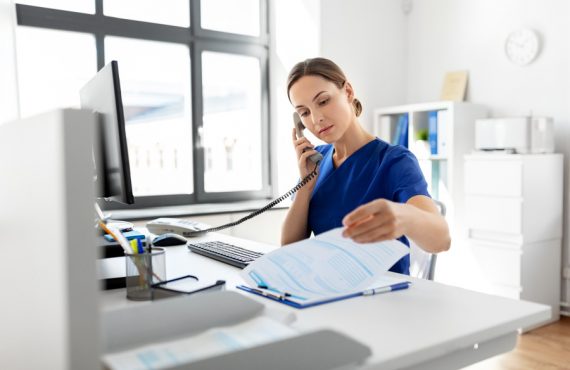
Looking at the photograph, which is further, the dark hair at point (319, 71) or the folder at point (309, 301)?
the dark hair at point (319, 71)

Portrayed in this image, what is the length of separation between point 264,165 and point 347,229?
3.12m

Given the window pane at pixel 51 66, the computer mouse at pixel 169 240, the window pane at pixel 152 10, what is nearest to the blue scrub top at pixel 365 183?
the computer mouse at pixel 169 240

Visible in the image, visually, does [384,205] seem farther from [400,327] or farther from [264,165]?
[264,165]

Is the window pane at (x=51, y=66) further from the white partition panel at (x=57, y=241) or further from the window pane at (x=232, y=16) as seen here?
the white partition panel at (x=57, y=241)

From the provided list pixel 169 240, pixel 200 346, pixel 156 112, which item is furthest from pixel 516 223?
pixel 200 346

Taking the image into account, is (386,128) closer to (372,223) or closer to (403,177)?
(403,177)

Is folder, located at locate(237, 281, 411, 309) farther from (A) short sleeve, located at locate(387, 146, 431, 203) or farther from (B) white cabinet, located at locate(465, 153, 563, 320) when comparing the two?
(B) white cabinet, located at locate(465, 153, 563, 320)

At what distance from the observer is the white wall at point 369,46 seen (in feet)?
12.7

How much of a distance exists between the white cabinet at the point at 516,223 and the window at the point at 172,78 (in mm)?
1581

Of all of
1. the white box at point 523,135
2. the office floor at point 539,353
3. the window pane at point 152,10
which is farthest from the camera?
the window pane at point 152,10

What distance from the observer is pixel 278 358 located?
0.60 metres

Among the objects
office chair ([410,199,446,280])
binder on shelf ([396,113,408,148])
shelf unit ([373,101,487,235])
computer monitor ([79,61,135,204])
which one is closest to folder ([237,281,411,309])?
computer monitor ([79,61,135,204])

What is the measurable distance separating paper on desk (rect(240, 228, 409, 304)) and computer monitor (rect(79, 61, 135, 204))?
1.37 feet

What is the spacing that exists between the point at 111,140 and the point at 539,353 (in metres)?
2.55
